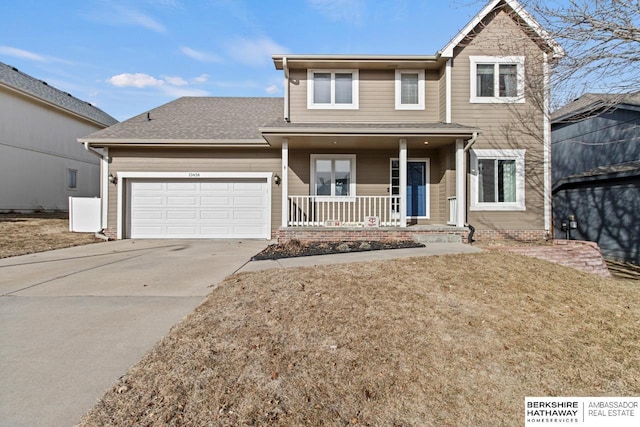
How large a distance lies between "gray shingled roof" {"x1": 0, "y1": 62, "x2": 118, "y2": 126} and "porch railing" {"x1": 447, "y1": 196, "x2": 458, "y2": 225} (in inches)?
793

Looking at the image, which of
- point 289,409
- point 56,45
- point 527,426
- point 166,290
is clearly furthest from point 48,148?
point 527,426

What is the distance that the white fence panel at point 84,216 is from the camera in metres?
11.7

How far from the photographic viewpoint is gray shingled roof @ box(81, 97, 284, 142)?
36.5ft

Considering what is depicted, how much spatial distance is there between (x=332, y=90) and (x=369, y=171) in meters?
3.08

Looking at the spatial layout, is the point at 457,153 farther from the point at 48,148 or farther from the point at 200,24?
the point at 48,148

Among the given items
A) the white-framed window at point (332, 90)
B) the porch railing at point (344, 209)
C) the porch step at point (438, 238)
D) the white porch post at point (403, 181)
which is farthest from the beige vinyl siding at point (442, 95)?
the porch step at point (438, 238)

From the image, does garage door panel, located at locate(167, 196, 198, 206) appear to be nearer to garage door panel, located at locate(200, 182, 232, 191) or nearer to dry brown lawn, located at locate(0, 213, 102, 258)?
garage door panel, located at locate(200, 182, 232, 191)

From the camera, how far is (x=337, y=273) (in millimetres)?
5555

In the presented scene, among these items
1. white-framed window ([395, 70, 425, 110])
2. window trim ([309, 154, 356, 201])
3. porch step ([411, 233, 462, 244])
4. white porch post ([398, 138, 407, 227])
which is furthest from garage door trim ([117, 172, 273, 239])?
white-framed window ([395, 70, 425, 110])

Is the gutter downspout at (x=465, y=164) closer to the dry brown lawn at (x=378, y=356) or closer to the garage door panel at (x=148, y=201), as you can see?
the dry brown lawn at (x=378, y=356)

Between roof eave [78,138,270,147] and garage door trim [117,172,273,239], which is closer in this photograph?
roof eave [78,138,270,147]

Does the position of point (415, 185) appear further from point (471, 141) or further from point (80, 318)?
point (80, 318)

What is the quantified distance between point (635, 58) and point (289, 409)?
8.50 metres

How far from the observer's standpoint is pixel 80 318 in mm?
3941
